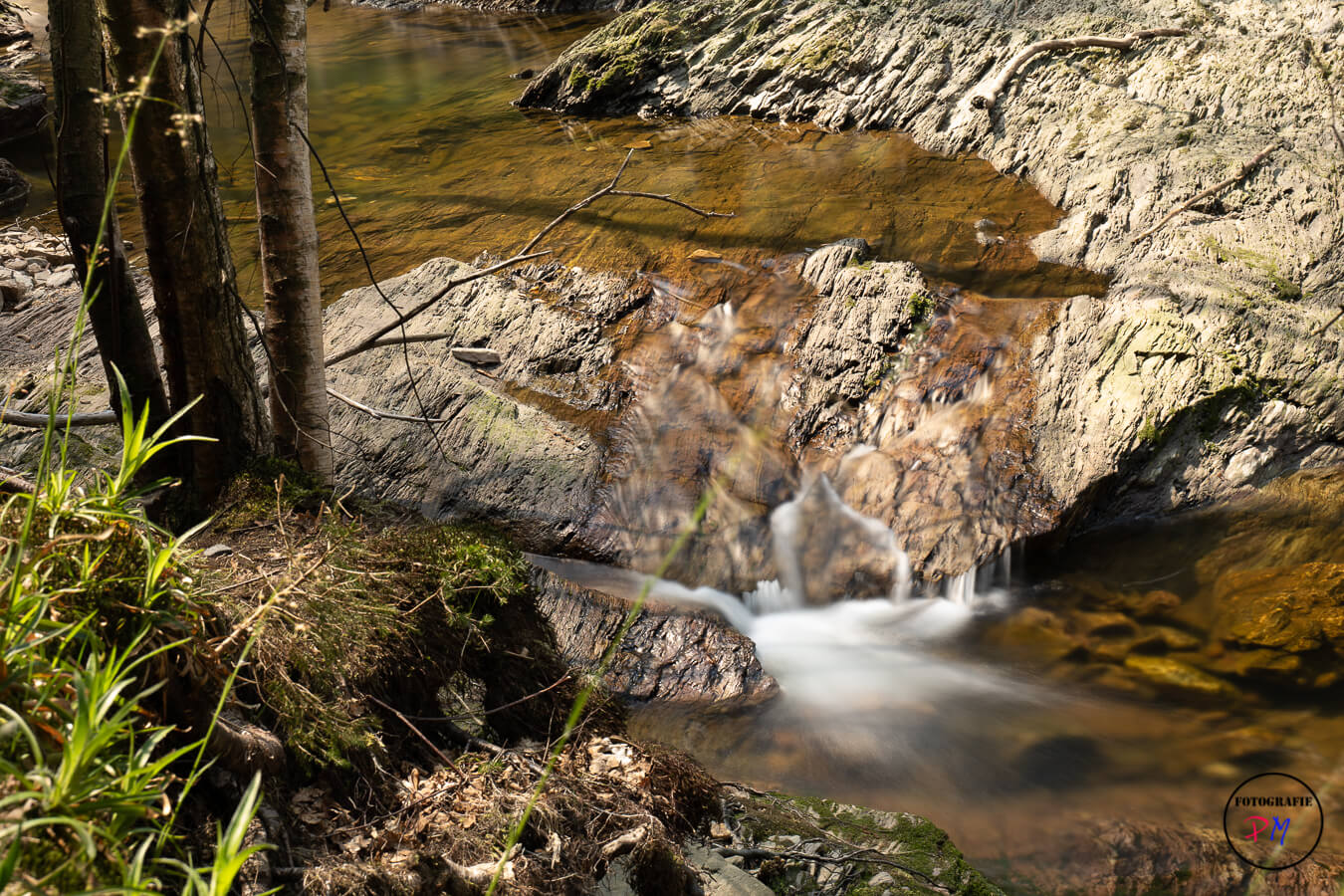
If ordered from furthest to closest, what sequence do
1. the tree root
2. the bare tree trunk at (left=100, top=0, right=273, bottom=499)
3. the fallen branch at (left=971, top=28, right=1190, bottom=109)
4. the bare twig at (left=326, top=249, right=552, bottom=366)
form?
the fallen branch at (left=971, top=28, right=1190, bottom=109) → the bare twig at (left=326, top=249, right=552, bottom=366) → the bare tree trunk at (left=100, top=0, right=273, bottom=499) → the tree root

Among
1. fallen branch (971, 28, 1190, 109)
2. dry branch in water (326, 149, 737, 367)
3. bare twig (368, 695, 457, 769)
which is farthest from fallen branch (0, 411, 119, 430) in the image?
fallen branch (971, 28, 1190, 109)

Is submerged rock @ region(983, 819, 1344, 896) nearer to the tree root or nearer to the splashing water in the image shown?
the splashing water

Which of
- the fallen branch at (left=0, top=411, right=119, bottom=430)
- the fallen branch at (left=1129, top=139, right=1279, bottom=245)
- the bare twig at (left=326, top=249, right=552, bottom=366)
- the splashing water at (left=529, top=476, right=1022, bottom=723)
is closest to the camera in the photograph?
the fallen branch at (left=0, top=411, right=119, bottom=430)

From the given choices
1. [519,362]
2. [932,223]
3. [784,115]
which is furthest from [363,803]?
[784,115]

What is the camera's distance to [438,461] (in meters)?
6.27

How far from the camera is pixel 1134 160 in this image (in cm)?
811

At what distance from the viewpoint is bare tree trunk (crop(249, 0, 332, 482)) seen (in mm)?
3424

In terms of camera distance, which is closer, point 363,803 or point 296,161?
point 363,803

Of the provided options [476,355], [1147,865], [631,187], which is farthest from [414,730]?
[631,187]

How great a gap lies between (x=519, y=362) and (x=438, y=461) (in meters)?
1.26

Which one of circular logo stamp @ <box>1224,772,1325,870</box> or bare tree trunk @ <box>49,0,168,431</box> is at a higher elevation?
bare tree trunk @ <box>49,0,168,431</box>

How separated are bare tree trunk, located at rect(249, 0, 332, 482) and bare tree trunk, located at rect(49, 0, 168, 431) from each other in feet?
1.61

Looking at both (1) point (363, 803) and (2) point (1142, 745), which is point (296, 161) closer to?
(1) point (363, 803)

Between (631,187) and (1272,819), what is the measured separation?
305 inches
